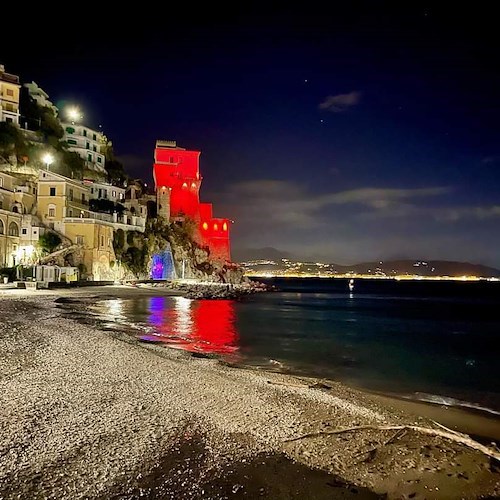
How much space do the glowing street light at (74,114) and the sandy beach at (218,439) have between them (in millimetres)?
73529

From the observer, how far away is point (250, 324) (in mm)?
30984

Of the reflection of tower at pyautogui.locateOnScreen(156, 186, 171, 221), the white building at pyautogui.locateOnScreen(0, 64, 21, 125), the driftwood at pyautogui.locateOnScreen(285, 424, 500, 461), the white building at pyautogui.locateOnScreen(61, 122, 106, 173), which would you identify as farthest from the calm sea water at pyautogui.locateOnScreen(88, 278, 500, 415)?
the white building at pyautogui.locateOnScreen(61, 122, 106, 173)

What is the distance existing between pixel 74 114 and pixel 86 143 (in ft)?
26.7

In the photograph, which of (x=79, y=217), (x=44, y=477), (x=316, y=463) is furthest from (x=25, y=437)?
(x=79, y=217)

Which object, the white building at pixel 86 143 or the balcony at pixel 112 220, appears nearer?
the balcony at pixel 112 220

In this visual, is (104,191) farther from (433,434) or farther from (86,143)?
(433,434)

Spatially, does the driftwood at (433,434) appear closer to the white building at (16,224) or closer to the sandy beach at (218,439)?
the sandy beach at (218,439)

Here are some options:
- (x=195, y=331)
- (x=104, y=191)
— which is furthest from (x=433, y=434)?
(x=104, y=191)

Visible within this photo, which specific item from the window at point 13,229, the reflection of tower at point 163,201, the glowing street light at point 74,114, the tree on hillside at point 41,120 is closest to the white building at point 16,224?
the window at point 13,229

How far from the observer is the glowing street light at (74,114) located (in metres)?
75.4

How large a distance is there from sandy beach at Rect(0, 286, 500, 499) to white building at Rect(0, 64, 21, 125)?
61824 millimetres

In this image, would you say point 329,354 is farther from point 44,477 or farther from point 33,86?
point 33,86

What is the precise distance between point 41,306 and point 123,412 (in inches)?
927

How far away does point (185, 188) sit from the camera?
86312 millimetres
